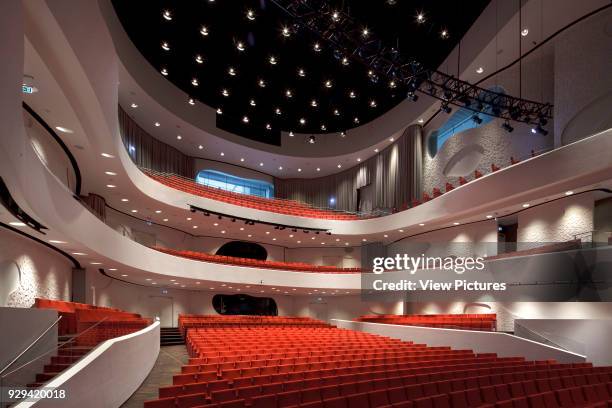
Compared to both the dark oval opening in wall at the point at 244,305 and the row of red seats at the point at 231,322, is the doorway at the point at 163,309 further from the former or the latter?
the dark oval opening in wall at the point at 244,305

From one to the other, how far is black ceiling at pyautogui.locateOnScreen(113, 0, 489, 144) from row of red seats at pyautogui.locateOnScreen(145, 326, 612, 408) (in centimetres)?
630

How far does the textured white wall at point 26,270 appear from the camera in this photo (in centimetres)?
691

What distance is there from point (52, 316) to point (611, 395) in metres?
6.34

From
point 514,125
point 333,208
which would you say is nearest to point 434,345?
point 514,125

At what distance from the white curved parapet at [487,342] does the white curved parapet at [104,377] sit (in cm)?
639

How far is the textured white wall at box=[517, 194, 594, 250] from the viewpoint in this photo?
995cm

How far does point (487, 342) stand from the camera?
8430 millimetres

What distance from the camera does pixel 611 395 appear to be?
490 cm

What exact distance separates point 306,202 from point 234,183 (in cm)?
370

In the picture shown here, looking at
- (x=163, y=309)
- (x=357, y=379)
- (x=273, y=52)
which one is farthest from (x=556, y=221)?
(x=163, y=309)

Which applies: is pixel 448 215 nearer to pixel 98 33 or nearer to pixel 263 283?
pixel 263 283

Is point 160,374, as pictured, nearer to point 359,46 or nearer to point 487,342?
point 487,342

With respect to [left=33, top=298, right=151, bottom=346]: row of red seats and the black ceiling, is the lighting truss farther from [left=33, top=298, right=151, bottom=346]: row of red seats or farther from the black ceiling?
[left=33, top=298, right=151, bottom=346]: row of red seats

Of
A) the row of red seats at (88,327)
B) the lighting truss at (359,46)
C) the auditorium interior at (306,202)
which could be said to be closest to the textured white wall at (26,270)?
the auditorium interior at (306,202)
